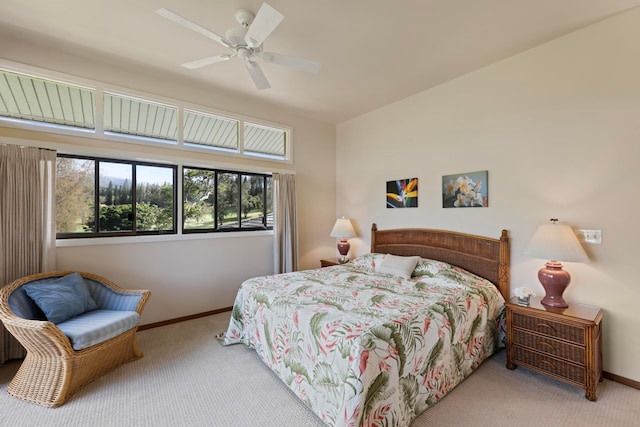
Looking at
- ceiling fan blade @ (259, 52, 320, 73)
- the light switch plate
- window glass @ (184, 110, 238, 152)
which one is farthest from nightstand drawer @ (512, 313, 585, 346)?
window glass @ (184, 110, 238, 152)

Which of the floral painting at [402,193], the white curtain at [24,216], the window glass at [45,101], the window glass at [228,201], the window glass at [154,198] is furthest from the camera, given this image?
the window glass at [228,201]

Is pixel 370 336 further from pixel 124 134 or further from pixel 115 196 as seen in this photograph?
pixel 124 134

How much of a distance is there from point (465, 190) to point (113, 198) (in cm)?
422

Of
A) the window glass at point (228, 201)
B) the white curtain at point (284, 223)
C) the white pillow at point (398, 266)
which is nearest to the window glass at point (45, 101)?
the window glass at point (228, 201)

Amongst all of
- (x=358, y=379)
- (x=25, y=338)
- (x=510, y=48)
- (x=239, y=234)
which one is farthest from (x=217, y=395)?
(x=510, y=48)

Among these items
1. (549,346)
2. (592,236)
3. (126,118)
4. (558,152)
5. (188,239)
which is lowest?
(549,346)

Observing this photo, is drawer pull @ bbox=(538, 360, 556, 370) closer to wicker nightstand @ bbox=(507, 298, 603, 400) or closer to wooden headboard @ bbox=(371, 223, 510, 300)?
wicker nightstand @ bbox=(507, 298, 603, 400)

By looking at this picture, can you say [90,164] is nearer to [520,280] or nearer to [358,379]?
[358,379]

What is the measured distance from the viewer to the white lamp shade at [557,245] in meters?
2.32

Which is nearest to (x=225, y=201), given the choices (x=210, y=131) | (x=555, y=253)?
(x=210, y=131)

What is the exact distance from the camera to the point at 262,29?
→ 2.03 meters

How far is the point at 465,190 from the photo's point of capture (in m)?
3.38

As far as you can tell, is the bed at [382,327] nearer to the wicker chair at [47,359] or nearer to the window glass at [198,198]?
the wicker chair at [47,359]

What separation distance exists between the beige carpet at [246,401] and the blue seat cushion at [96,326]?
0.40 metres
